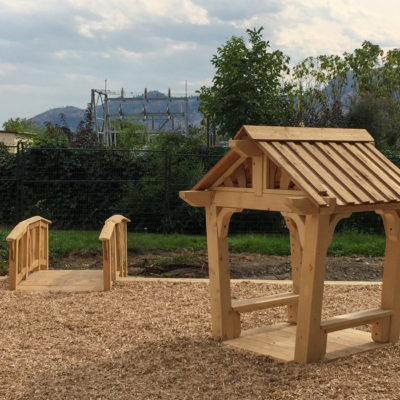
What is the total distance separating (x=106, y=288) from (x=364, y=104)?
1273cm

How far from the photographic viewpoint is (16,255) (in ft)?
28.4

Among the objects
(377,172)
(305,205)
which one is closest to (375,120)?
(377,172)

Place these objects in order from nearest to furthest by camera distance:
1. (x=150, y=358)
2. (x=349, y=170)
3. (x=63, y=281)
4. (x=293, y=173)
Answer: (x=293, y=173), (x=150, y=358), (x=349, y=170), (x=63, y=281)

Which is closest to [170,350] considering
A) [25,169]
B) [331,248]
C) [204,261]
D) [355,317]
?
[355,317]

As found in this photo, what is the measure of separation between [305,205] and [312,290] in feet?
2.29

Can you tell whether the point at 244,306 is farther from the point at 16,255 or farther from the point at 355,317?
the point at 16,255

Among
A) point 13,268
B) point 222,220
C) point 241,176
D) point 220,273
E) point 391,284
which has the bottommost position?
point 13,268

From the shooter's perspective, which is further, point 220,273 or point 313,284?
point 220,273

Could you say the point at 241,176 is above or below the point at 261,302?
above

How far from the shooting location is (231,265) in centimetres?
1140

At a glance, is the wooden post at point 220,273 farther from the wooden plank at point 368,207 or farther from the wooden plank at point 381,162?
the wooden plank at point 381,162

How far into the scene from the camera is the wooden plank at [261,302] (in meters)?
6.16

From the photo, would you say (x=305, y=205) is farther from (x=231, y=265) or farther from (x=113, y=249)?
(x=231, y=265)

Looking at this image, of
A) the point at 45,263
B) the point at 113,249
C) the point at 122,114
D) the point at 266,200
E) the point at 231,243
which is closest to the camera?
the point at 266,200
